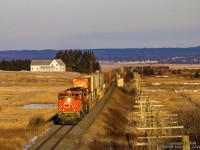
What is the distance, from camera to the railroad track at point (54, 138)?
3163cm

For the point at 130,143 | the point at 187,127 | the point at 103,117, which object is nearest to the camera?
the point at 130,143

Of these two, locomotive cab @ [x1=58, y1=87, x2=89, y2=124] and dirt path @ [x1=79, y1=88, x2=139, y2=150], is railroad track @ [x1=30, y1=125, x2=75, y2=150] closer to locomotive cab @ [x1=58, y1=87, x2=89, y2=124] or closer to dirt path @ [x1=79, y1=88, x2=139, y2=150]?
locomotive cab @ [x1=58, y1=87, x2=89, y2=124]

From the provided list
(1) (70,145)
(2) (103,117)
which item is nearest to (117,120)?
(2) (103,117)

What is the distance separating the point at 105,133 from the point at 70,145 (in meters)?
7.32

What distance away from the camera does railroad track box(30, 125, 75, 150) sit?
104 ft

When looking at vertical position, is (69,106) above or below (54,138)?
above

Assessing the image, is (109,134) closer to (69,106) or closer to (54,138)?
(54,138)

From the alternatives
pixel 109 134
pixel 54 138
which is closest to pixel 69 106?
pixel 109 134

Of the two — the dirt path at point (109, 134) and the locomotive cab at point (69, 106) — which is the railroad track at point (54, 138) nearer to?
the locomotive cab at point (69, 106)

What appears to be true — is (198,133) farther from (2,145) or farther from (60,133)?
(2,145)

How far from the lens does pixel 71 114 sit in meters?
43.2

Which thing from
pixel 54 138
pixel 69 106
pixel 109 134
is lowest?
pixel 109 134

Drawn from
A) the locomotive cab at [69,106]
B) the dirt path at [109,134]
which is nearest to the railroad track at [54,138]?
the locomotive cab at [69,106]

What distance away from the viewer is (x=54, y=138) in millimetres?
35188
